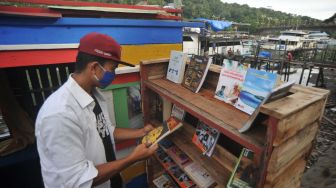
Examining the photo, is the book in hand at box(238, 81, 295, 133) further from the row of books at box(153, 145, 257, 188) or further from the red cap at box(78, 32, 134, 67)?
the red cap at box(78, 32, 134, 67)

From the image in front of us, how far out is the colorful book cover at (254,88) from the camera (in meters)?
1.39

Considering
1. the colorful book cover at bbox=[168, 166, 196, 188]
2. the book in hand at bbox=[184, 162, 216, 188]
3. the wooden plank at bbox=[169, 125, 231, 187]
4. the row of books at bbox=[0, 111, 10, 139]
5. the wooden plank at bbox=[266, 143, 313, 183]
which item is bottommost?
the colorful book cover at bbox=[168, 166, 196, 188]

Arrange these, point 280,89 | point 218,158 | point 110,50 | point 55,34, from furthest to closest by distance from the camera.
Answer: point 55,34 < point 218,158 < point 110,50 < point 280,89

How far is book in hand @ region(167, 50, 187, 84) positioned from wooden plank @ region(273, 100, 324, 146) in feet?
4.35

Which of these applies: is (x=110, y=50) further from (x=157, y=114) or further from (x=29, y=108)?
(x=29, y=108)

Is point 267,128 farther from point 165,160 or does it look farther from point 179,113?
point 165,160

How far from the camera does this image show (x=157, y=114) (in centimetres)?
301

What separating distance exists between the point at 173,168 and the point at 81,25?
7.11ft

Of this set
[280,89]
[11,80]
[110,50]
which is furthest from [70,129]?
[11,80]

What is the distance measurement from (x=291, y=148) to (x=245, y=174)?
0.34m

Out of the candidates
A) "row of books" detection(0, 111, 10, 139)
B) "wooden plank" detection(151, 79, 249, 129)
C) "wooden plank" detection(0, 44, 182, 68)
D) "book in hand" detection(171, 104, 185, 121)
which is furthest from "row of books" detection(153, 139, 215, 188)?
"row of books" detection(0, 111, 10, 139)

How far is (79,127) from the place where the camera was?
154 centimetres

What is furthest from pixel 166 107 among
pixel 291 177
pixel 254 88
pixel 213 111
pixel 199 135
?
pixel 291 177

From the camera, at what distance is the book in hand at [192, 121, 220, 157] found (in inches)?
71.1
